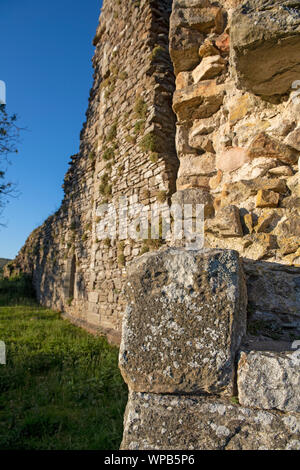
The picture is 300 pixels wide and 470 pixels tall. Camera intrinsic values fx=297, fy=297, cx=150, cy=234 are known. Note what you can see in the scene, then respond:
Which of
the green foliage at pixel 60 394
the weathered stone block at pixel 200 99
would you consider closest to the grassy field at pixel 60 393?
the green foliage at pixel 60 394

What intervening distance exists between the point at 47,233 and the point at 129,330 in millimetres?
12271

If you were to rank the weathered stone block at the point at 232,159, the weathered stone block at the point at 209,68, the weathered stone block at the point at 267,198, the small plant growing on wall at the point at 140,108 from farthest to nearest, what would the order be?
the small plant growing on wall at the point at 140,108, the weathered stone block at the point at 209,68, the weathered stone block at the point at 232,159, the weathered stone block at the point at 267,198

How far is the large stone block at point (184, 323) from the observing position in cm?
107

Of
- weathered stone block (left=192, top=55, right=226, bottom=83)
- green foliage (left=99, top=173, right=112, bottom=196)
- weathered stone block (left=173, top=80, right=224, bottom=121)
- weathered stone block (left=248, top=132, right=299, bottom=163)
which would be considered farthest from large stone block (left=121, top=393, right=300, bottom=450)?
green foliage (left=99, top=173, right=112, bottom=196)

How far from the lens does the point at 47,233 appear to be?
12.7 meters

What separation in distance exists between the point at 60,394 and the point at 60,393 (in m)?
0.03

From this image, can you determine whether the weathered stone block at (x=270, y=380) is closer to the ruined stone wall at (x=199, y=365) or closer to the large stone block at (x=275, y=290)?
the ruined stone wall at (x=199, y=365)

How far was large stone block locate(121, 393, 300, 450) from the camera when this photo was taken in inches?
36.6

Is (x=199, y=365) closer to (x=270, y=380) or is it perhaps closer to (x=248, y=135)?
(x=270, y=380)

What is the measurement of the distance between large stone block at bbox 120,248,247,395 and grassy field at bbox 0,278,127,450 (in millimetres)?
2274

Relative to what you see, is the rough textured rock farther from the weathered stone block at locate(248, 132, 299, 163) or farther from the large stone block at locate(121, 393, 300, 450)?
the weathered stone block at locate(248, 132, 299, 163)

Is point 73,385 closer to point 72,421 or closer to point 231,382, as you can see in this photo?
point 72,421

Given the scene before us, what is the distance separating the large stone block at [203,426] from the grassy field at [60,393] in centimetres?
221
